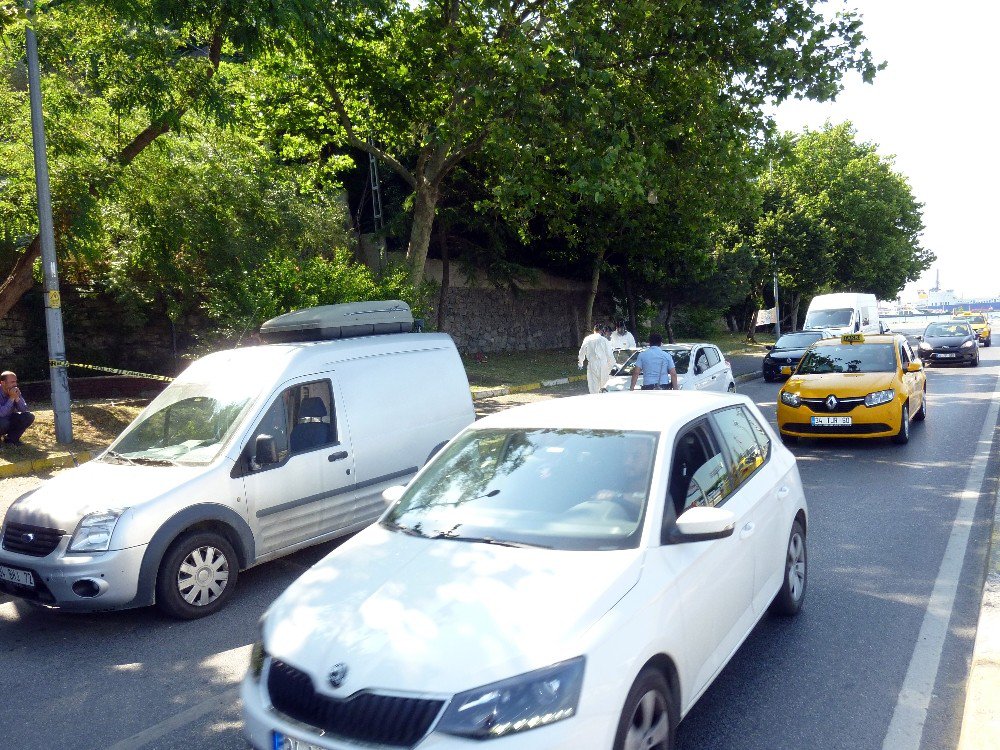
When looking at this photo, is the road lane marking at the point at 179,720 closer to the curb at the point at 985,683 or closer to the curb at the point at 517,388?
the curb at the point at 985,683

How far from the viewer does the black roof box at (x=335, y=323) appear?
755 cm

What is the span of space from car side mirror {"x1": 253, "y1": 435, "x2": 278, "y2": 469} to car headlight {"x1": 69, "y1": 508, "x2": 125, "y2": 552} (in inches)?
38.4

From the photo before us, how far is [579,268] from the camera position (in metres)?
33.1

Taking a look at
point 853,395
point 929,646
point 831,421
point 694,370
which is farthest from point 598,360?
point 929,646

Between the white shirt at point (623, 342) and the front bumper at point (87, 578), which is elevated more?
the white shirt at point (623, 342)

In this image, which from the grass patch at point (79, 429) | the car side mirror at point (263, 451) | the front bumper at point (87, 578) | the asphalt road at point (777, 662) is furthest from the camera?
the grass patch at point (79, 429)

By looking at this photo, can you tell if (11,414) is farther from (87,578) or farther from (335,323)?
(87,578)

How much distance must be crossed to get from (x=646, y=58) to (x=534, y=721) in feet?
56.2

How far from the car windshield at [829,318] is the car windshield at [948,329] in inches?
109

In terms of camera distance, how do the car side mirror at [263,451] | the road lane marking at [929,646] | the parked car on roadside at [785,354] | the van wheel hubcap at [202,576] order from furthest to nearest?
the parked car on roadside at [785,354]
the car side mirror at [263,451]
the van wheel hubcap at [202,576]
the road lane marking at [929,646]

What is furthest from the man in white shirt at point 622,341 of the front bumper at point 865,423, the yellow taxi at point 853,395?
the front bumper at point 865,423

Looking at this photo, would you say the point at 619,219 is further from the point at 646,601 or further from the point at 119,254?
the point at 646,601

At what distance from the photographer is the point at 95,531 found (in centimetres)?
539

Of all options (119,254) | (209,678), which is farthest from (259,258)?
(209,678)
